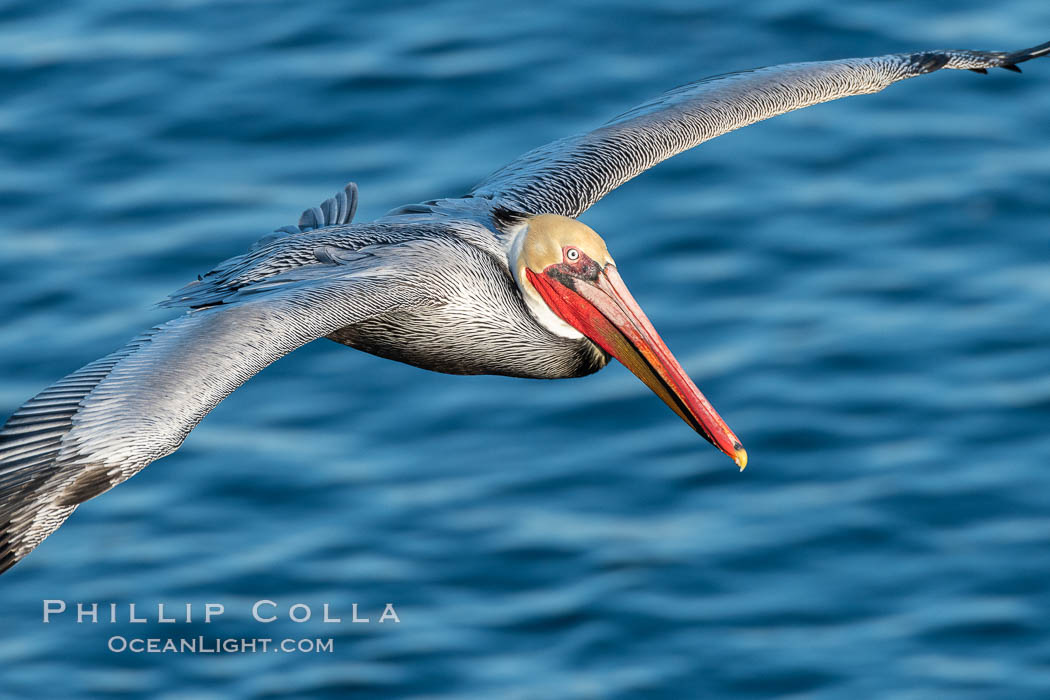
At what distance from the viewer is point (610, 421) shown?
14500mm

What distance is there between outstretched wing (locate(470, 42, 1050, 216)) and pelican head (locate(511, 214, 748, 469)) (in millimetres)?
916

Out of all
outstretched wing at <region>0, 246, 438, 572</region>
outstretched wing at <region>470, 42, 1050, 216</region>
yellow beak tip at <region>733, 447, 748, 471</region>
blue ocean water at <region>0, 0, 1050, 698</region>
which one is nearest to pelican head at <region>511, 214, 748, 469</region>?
yellow beak tip at <region>733, 447, 748, 471</region>

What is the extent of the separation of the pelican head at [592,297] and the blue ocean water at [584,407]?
3422mm

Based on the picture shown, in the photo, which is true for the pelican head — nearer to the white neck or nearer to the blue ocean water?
the white neck

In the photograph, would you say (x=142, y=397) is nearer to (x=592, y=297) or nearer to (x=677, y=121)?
(x=592, y=297)

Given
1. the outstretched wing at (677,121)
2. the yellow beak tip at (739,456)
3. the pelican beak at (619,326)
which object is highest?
the outstretched wing at (677,121)

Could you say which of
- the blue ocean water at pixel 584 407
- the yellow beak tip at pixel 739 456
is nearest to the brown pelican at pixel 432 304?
the yellow beak tip at pixel 739 456

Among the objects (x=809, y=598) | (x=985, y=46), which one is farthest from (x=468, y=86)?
(x=809, y=598)

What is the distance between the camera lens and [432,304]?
33.7 ft

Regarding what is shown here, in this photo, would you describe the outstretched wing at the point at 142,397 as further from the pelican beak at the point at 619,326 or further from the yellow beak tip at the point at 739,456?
the yellow beak tip at the point at 739,456

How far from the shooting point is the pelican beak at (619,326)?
1021 cm

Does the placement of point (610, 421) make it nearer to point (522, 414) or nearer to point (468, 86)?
point (522, 414)

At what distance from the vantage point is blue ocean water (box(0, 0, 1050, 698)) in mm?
13367

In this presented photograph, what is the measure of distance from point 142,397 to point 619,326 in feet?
9.43
